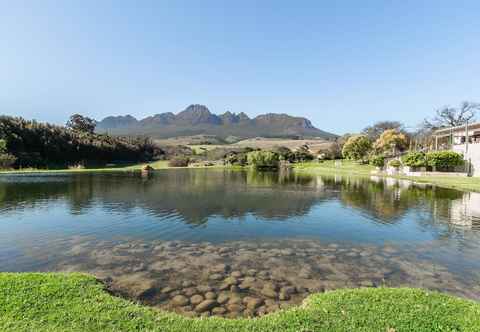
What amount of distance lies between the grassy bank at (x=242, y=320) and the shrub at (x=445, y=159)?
125 ft

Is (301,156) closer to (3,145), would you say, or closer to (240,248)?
(3,145)

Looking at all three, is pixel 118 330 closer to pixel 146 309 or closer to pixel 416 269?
pixel 146 309

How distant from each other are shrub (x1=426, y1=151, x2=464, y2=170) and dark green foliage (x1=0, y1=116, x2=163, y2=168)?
204ft

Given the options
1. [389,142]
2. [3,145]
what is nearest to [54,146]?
[3,145]

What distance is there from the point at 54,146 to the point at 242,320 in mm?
62829

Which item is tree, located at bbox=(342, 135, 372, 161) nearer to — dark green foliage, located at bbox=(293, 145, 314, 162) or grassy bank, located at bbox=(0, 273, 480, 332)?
dark green foliage, located at bbox=(293, 145, 314, 162)

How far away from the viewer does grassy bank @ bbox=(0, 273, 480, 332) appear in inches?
163

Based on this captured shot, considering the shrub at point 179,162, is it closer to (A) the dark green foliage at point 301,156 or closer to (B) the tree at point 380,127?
(A) the dark green foliage at point 301,156

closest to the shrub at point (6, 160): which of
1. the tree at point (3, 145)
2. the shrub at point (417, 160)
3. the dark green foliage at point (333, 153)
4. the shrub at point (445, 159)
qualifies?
the tree at point (3, 145)

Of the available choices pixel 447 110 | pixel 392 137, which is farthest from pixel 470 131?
pixel 447 110

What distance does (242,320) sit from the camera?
449 centimetres

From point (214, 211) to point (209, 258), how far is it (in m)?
6.88

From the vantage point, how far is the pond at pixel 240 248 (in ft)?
20.4

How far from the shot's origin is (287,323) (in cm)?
431
